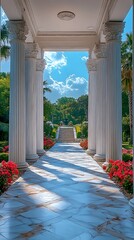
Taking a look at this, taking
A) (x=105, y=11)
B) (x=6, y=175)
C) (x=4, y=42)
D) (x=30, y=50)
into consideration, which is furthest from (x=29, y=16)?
(x=4, y=42)

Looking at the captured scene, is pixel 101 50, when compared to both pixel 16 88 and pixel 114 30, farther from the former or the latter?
pixel 16 88

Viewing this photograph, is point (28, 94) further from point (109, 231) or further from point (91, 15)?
point (109, 231)

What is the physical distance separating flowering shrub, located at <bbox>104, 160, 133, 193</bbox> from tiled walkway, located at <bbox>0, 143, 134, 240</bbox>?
0.94 feet

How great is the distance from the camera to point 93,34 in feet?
52.6

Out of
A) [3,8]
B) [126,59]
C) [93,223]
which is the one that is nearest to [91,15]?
[3,8]

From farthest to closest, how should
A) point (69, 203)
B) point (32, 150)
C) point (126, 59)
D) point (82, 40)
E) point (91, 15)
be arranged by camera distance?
1. point (126, 59)
2. point (82, 40)
3. point (32, 150)
4. point (91, 15)
5. point (69, 203)

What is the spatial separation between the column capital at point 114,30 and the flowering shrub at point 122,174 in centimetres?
512

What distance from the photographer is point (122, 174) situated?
8578 millimetres

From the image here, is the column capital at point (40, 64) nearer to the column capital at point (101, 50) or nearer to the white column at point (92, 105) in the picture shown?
the white column at point (92, 105)

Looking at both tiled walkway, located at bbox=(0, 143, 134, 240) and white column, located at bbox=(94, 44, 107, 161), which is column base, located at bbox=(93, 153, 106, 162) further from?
tiled walkway, located at bbox=(0, 143, 134, 240)

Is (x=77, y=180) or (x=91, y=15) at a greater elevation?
(x=91, y=15)

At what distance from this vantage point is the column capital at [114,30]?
36.3 feet

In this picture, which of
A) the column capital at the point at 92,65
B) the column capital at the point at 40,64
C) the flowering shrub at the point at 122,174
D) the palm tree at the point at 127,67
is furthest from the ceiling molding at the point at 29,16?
the palm tree at the point at 127,67

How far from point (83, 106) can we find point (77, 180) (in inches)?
2174
